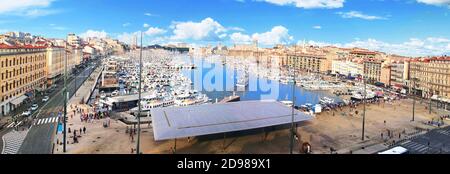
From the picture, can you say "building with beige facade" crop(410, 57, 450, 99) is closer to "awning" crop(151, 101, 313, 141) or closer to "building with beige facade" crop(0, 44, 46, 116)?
"awning" crop(151, 101, 313, 141)

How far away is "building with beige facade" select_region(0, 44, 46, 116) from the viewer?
2606 cm

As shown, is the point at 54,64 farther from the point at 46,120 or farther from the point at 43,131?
the point at 43,131

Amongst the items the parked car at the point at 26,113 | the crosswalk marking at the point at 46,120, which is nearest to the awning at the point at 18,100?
the parked car at the point at 26,113

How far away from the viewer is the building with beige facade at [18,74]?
26.1 metres

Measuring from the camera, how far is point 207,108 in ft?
69.4

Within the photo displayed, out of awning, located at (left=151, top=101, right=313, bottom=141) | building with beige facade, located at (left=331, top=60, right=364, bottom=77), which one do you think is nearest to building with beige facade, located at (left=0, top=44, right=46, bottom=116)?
awning, located at (left=151, top=101, right=313, bottom=141)

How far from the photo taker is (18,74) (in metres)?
29.4

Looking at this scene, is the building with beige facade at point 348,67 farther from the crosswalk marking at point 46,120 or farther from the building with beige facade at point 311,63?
the crosswalk marking at point 46,120

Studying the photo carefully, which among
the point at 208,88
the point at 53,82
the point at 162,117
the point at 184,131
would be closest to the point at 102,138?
the point at 162,117

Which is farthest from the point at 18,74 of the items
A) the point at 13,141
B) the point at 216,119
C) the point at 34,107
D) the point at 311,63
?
the point at 311,63

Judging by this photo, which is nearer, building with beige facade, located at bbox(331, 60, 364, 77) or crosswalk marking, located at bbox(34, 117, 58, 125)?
crosswalk marking, located at bbox(34, 117, 58, 125)

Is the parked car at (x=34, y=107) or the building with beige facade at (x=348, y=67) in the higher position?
the building with beige facade at (x=348, y=67)
